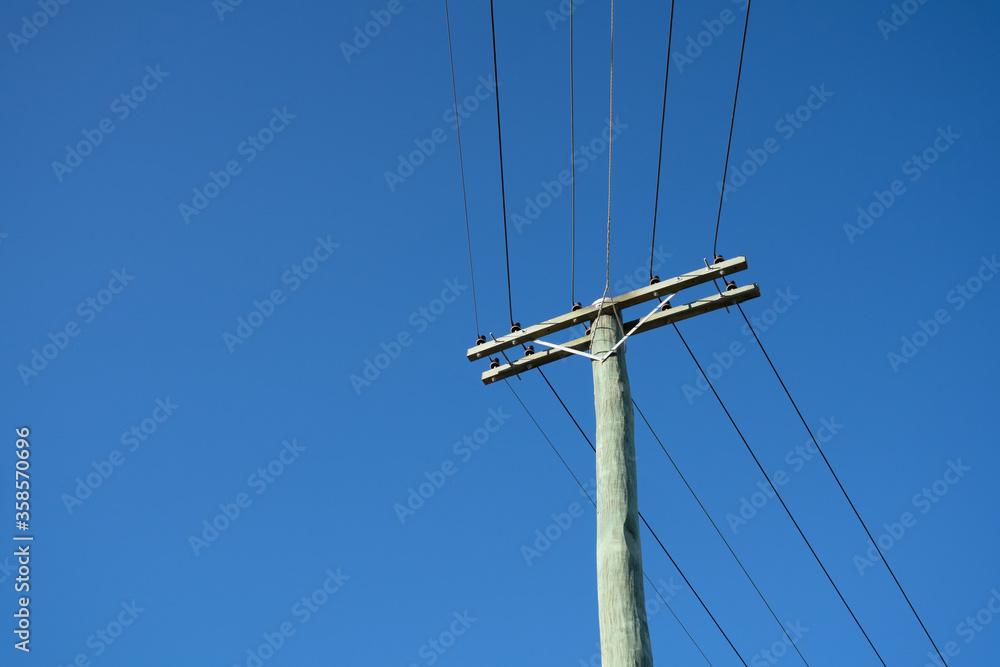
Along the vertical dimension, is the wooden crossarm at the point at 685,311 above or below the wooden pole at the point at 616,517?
above

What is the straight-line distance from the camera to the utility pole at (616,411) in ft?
17.7

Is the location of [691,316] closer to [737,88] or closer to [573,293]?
[573,293]

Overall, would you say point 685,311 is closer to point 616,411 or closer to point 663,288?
point 663,288

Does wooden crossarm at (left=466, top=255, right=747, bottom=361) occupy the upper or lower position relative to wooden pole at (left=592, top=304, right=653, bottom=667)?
upper

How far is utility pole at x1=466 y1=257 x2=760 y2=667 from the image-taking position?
5383mm

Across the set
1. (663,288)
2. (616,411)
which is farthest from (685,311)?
(616,411)

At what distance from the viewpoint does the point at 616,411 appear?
251 inches

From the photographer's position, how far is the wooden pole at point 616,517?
5312 mm

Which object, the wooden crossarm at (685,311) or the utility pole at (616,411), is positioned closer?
the utility pole at (616,411)

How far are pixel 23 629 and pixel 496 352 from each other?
1173cm

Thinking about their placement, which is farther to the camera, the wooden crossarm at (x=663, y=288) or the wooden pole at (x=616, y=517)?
the wooden crossarm at (x=663, y=288)

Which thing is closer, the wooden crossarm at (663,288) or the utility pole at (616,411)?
the utility pole at (616,411)

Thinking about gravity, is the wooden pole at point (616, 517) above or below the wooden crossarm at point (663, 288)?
below

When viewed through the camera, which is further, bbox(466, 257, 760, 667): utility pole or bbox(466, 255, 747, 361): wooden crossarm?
bbox(466, 255, 747, 361): wooden crossarm
